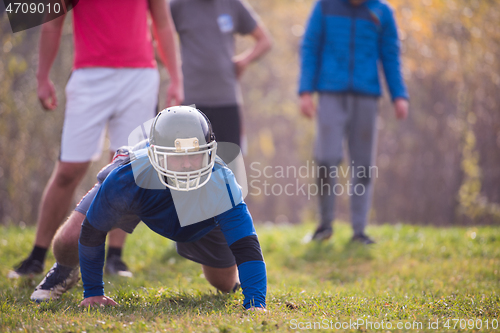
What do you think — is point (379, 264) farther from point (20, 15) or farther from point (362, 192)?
point (20, 15)

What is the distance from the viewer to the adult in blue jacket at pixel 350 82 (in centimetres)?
552

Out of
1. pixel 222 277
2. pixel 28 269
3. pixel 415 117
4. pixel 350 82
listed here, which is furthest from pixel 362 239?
pixel 415 117

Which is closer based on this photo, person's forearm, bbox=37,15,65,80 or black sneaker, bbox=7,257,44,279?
black sneaker, bbox=7,257,44,279

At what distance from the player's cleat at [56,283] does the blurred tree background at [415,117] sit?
179 inches

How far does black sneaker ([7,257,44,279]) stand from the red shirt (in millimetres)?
1559

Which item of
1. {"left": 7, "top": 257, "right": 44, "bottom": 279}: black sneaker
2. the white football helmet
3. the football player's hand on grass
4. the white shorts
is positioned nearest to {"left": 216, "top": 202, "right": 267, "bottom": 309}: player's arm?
the white football helmet

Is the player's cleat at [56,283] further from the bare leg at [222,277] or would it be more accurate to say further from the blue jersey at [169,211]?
the bare leg at [222,277]

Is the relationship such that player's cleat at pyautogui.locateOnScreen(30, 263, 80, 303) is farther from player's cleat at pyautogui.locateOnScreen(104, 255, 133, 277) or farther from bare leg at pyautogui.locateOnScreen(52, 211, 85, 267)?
player's cleat at pyautogui.locateOnScreen(104, 255, 133, 277)

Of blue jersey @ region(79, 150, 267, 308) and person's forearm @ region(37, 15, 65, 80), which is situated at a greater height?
person's forearm @ region(37, 15, 65, 80)

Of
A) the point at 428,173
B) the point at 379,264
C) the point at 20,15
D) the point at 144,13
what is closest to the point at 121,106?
the point at 144,13

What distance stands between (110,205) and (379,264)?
3086mm

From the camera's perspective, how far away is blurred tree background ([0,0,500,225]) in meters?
8.66

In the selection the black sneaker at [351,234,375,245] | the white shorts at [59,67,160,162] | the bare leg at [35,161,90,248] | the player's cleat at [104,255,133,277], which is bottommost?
the black sneaker at [351,234,375,245]

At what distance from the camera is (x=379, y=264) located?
497cm
